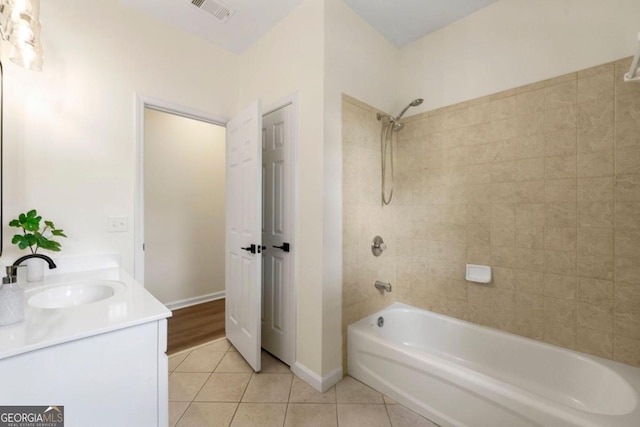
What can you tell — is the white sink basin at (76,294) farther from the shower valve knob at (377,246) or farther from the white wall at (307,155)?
the shower valve knob at (377,246)

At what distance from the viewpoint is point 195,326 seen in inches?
109

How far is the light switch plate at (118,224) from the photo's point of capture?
1838 millimetres

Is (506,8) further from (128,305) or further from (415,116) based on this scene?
(128,305)

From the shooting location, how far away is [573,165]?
5.25 feet

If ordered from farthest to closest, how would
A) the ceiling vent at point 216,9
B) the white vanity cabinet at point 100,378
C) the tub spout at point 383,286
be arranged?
the tub spout at point 383,286 → the ceiling vent at point 216,9 → the white vanity cabinet at point 100,378

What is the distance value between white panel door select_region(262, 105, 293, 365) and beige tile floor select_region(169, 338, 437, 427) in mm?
259

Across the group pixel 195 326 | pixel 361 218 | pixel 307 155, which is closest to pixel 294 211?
pixel 307 155

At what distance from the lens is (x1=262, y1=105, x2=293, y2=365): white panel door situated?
6.79 feet

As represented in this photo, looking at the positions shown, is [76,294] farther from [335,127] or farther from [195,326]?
[335,127]

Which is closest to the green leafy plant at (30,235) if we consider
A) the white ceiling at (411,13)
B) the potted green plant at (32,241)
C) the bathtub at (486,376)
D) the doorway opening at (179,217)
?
the potted green plant at (32,241)

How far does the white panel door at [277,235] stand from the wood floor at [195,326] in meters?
0.66

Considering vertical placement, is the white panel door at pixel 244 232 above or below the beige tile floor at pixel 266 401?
above

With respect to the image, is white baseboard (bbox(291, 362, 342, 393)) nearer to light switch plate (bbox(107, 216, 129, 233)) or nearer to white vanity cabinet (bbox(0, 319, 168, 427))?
white vanity cabinet (bbox(0, 319, 168, 427))

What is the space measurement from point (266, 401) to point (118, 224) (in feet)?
5.06
